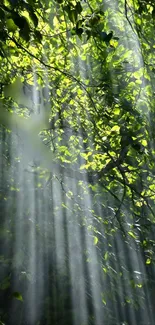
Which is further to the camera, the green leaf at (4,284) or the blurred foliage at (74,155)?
the blurred foliage at (74,155)

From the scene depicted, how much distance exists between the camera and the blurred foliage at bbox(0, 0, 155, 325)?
86.7 inches

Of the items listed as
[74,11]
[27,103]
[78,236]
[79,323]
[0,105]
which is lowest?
[79,323]

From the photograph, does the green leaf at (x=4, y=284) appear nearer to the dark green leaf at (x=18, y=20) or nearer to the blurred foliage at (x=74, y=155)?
the blurred foliage at (x=74, y=155)

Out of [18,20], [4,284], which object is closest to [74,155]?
[4,284]

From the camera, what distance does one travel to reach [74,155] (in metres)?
3.62

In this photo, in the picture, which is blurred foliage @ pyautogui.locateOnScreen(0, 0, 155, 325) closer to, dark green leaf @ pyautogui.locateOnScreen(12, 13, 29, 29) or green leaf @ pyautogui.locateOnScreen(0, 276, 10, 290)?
green leaf @ pyautogui.locateOnScreen(0, 276, 10, 290)

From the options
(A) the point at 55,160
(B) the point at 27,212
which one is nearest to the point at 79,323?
(B) the point at 27,212

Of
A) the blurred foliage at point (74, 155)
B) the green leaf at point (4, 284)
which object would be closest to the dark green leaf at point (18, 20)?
the blurred foliage at point (74, 155)

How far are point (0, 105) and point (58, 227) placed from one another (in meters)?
1.36

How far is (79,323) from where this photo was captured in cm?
229

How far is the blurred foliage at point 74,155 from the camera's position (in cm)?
220

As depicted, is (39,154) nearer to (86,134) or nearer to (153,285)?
(86,134)

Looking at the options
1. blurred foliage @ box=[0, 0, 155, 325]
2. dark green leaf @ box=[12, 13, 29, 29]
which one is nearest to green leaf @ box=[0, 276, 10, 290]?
blurred foliage @ box=[0, 0, 155, 325]

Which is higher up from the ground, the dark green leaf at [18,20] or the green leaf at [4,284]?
the dark green leaf at [18,20]
